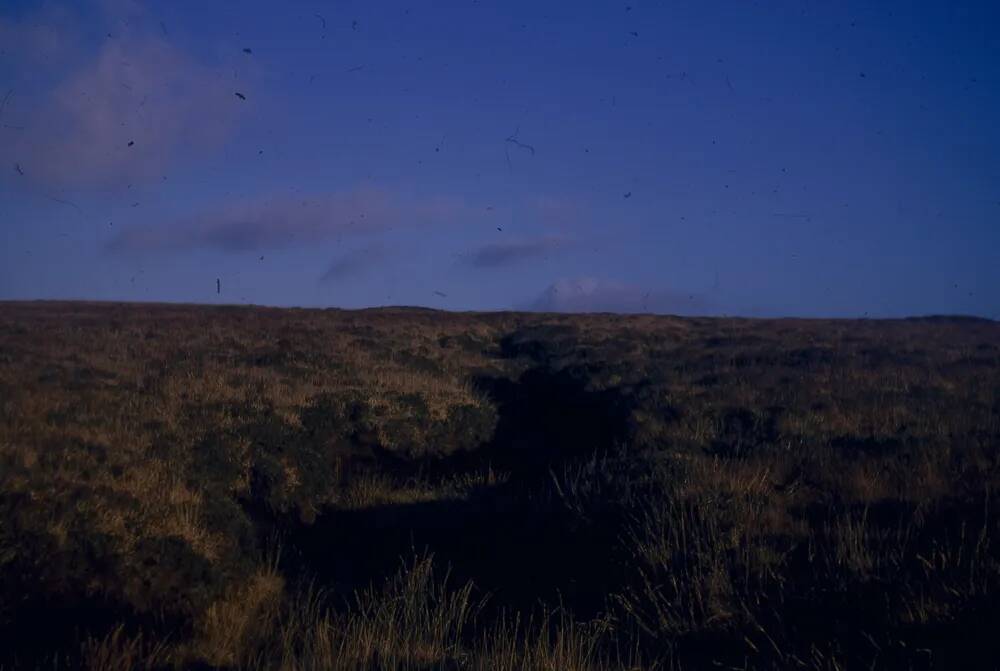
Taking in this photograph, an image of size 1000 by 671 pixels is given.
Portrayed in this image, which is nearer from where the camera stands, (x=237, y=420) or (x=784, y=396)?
(x=237, y=420)

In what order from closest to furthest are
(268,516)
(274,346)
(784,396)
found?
(268,516)
(784,396)
(274,346)

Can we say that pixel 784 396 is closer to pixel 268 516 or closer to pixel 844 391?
pixel 844 391

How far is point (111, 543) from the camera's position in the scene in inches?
362

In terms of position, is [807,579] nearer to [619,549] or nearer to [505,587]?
[619,549]

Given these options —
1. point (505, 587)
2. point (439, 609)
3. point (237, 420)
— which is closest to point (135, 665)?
point (439, 609)

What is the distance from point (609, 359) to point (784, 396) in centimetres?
977

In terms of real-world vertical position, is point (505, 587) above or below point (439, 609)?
below

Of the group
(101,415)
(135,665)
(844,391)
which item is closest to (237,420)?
(101,415)

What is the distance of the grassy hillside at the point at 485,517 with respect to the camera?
21.3ft

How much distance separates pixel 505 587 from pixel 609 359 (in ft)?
59.8

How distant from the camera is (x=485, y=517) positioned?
12000mm

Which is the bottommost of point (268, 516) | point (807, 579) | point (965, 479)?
point (268, 516)

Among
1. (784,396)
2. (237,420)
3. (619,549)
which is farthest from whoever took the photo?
(784,396)

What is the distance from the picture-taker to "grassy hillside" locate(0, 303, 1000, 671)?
650cm
